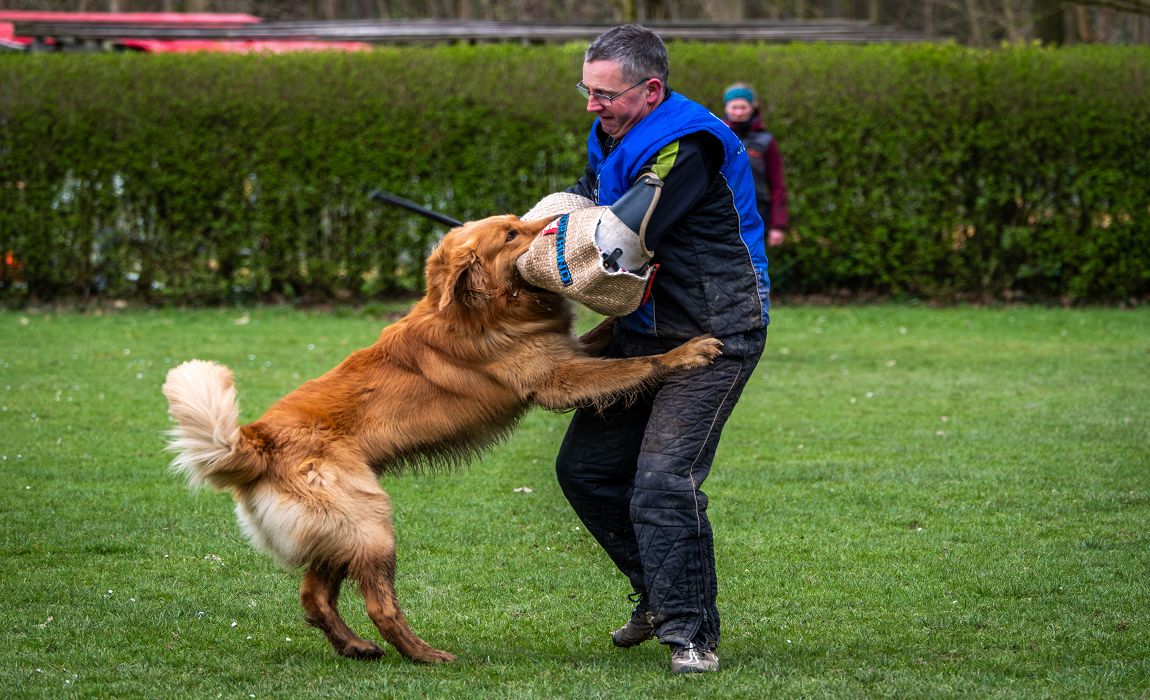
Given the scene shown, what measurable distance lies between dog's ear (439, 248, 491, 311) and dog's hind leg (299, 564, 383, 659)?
1.09m

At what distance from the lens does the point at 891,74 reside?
13594 millimetres

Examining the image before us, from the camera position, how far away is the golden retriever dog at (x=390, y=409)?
13.3ft

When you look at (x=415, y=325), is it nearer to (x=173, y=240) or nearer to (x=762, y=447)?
(x=762, y=447)

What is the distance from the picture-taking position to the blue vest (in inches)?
152

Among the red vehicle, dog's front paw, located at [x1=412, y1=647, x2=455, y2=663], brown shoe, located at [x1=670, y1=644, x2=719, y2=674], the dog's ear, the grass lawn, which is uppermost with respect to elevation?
the red vehicle

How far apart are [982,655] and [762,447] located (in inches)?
139

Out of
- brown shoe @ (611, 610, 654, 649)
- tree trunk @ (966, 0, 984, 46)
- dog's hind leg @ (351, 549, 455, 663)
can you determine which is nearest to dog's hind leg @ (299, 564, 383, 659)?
dog's hind leg @ (351, 549, 455, 663)

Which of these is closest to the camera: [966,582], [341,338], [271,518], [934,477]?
[271,518]

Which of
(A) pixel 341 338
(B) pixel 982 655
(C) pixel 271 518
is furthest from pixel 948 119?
(C) pixel 271 518

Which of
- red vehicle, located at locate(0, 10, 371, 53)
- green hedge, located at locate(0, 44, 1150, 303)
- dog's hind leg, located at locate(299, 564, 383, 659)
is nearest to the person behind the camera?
dog's hind leg, located at locate(299, 564, 383, 659)

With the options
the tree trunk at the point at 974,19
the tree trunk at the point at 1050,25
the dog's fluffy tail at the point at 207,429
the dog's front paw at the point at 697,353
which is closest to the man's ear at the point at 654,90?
the dog's front paw at the point at 697,353

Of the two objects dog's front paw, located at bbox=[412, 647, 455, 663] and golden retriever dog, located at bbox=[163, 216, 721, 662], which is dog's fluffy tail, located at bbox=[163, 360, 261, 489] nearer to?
golden retriever dog, located at bbox=[163, 216, 721, 662]

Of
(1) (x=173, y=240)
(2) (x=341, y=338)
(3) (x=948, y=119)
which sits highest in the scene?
(3) (x=948, y=119)

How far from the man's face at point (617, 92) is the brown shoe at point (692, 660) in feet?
5.85
